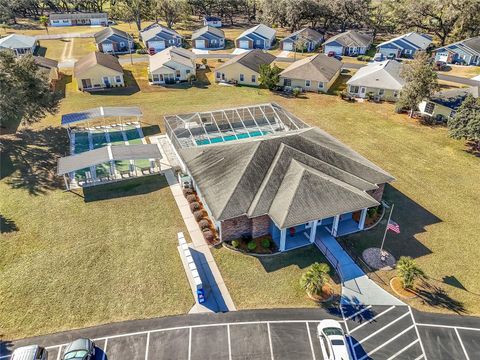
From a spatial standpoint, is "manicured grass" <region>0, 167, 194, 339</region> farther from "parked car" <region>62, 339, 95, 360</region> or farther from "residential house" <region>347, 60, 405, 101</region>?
"residential house" <region>347, 60, 405, 101</region>

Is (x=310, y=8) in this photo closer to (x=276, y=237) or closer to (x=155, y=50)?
(x=155, y=50)

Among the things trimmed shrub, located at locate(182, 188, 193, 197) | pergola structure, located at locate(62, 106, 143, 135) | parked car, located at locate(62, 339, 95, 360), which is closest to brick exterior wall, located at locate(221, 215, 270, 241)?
trimmed shrub, located at locate(182, 188, 193, 197)

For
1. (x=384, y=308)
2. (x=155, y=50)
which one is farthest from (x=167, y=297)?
(x=155, y=50)

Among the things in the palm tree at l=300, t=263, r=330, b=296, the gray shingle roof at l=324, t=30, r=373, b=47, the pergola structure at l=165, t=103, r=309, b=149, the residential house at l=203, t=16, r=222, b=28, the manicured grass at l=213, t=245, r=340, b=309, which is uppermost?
the residential house at l=203, t=16, r=222, b=28

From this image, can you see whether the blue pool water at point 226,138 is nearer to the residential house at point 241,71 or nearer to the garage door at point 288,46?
the residential house at point 241,71

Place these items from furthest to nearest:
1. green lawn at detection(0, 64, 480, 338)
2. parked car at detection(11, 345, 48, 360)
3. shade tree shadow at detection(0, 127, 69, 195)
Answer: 1. shade tree shadow at detection(0, 127, 69, 195)
2. green lawn at detection(0, 64, 480, 338)
3. parked car at detection(11, 345, 48, 360)

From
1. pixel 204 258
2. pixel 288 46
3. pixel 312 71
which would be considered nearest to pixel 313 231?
pixel 204 258
